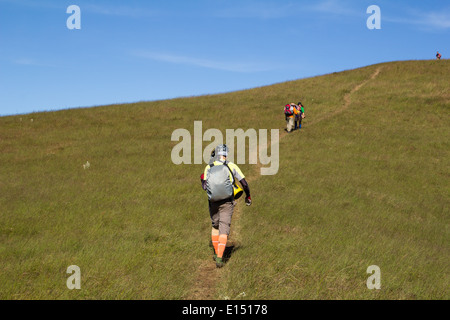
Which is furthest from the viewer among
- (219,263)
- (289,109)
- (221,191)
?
(289,109)

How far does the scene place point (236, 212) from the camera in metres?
14.1

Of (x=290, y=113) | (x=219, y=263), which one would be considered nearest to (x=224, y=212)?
(x=219, y=263)

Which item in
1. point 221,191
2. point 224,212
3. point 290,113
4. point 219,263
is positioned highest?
point 290,113

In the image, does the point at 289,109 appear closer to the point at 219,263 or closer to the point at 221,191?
the point at 221,191

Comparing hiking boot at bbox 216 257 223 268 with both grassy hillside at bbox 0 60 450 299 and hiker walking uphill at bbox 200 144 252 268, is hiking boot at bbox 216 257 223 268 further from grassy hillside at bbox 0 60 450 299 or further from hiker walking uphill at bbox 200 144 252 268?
grassy hillside at bbox 0 60 450 299

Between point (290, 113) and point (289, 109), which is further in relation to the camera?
point (290, 113)

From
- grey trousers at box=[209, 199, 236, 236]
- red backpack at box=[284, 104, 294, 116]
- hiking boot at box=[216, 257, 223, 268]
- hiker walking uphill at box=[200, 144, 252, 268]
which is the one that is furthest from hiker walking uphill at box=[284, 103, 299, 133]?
hiking boot at box=[216, 257, 223, 268]

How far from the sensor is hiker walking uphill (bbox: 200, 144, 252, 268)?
29.1 feet

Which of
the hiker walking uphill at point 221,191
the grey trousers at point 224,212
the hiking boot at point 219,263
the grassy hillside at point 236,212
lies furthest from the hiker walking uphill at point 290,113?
the hiking boot at point 219,263

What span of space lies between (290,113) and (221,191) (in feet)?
70.8

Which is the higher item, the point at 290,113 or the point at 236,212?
the point at 290,113

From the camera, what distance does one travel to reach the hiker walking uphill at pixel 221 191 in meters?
8.88

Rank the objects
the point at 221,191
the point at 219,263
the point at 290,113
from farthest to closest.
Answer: the point at 290,113
the point at 221,191
the point at 219,263

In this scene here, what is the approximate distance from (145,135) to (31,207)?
16882 mm
